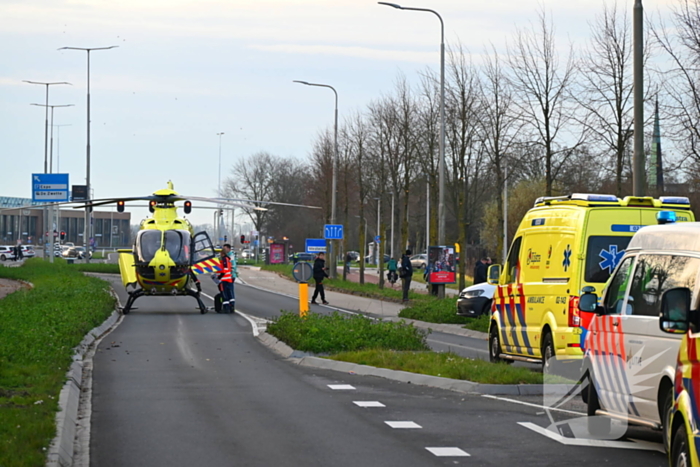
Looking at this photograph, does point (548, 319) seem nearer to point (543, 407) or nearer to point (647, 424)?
point (543, 407)

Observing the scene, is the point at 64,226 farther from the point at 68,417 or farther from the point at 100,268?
the point at 68,417

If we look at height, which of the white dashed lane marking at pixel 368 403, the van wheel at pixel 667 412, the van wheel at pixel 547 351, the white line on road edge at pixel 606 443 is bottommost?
the white dashed lane marking at pixel 368 403

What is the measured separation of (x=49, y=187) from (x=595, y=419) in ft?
182

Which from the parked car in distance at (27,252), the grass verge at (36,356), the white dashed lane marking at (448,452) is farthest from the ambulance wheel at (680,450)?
the parked car in distance at (27,252)

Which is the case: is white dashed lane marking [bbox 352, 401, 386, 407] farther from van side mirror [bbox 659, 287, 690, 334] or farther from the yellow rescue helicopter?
the yellow rescue helicopter

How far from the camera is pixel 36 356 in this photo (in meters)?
A: 14.6

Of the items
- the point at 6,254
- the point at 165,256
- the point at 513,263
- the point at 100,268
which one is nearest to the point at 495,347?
the point at 513,263

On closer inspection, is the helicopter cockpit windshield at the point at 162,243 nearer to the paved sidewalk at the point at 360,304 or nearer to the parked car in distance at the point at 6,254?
the paved sidewalk at the point at 360,304

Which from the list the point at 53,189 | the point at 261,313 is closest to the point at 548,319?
the point at 261,313

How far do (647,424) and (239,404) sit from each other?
528 cm

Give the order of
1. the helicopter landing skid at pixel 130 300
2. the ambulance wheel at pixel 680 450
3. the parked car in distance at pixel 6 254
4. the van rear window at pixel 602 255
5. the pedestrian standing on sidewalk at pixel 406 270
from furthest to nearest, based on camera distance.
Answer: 1. the parked car in distance at pixel 6 254
2. the pedestrian standing on sidewalk at pixel 406 270
3. the helicopter landing skid at pixel 130 300
4. the van rear window at pixel 602 255
5. the ambulance wheel at pixel 680 450

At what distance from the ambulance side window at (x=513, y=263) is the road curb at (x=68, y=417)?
6.81m

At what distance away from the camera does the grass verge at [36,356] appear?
8.45 meters

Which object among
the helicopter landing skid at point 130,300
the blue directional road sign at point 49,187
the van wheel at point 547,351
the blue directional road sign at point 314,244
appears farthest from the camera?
the blue directional road sign at point 49,187
